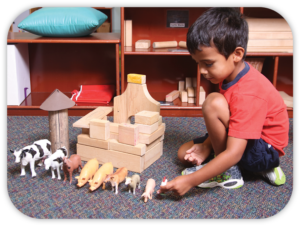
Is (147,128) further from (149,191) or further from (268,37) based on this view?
(268,37)

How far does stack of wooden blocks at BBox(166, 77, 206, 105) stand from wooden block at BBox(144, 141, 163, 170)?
2.31ft

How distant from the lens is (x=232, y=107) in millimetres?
1084

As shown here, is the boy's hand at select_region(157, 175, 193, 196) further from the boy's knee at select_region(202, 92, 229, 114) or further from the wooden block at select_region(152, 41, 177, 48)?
the wooden block at select_region(152, 41, 177, 48)

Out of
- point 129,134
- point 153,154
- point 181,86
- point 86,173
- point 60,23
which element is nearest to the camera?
point 86,173

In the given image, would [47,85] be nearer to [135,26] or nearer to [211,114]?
[135,26]

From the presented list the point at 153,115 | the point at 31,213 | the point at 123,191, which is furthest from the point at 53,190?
the point at 153,115

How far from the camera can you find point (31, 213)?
1.05m

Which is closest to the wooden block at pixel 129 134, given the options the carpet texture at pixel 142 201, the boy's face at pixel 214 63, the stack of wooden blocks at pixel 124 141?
the stack of wooden blocks at pixel 124 141

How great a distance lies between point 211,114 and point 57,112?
63 centimetres

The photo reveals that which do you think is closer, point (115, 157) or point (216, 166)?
point (216, 166)

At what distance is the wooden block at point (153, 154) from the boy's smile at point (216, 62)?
427mm

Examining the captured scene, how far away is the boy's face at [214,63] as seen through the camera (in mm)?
1062

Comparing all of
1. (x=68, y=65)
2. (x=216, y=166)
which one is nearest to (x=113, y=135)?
(x=216, y=166)

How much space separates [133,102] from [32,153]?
0.48m
